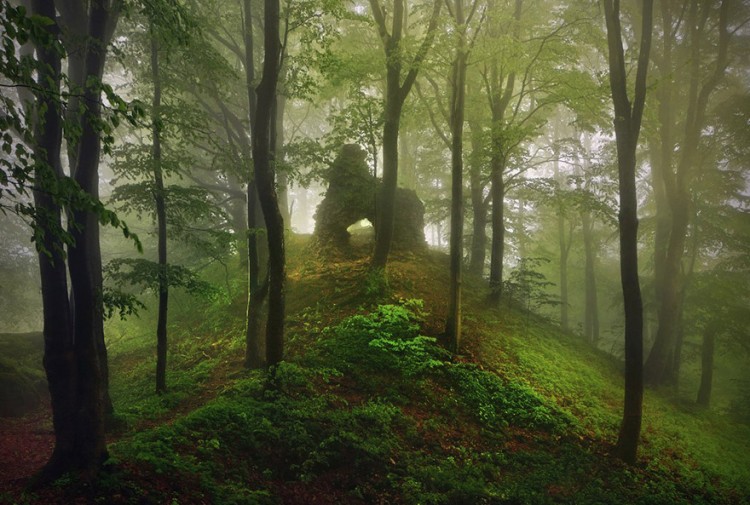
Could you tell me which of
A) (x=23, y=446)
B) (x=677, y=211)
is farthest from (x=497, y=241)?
(x=23, y=446)

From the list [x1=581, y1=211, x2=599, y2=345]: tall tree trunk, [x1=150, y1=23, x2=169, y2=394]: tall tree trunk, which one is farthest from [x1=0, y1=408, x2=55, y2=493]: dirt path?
[x1=581, y1=211, x2=599, y2=345]: tall tree trunk

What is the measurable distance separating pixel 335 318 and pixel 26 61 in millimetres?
8348

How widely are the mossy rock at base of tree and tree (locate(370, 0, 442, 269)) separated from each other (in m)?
9.78

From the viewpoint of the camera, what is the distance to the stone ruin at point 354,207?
12.6m

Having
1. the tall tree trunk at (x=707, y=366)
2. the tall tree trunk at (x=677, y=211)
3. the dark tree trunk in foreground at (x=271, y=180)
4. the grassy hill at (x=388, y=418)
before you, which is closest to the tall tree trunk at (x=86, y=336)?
the grassy hill at (x=388, y=418)

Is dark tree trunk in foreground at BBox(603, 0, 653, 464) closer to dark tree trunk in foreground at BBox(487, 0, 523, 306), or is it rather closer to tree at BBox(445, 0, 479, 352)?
tree at BBox(445, 0, 479, 352)

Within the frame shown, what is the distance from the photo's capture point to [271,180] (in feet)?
25.0

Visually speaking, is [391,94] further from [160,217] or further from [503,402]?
[503,402]

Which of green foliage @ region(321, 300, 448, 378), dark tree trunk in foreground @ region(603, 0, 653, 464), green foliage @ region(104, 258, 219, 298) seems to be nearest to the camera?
green foliage @ region(104, 258, 219, 298)

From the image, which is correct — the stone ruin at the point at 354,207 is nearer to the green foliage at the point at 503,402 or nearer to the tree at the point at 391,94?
the tree at the point at 391,94

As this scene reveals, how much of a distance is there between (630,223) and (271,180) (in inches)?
300

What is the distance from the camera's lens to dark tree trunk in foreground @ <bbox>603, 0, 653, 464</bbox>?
27.2 ft

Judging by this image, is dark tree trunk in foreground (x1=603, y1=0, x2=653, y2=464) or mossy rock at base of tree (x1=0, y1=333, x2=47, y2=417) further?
mossy rock at base of tree (x1=0, y1=333, x2=47, y2=417)

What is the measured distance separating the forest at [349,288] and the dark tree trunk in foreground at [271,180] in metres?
0.05
